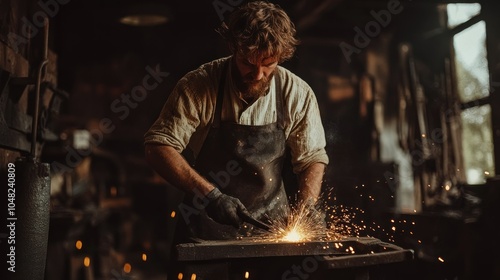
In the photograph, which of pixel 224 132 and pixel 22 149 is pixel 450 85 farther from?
pixel 22 149

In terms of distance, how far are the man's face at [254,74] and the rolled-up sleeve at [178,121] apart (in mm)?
279

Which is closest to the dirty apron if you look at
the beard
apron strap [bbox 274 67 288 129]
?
apron strap [bbox 274 67 288 129]

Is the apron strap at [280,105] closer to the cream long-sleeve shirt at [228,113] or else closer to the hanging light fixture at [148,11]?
the cream long-sleeve shirt at [228,113]

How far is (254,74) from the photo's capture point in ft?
11.0

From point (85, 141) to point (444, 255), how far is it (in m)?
5.94

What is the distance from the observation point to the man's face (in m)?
3.32

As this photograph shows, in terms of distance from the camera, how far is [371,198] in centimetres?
648

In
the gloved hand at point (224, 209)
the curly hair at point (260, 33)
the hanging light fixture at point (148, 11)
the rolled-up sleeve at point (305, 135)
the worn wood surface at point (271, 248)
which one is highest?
the hanging light fixture at point (148, 11)

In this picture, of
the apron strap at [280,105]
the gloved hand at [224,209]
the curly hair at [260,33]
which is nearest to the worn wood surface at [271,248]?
the gloved hand at [224,209]

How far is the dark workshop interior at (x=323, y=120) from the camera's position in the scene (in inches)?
148

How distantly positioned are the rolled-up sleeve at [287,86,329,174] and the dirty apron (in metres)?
0.08

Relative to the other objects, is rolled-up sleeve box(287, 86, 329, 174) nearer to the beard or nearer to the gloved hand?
the beard

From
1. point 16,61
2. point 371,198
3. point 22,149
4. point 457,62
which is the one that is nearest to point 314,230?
point 22,149

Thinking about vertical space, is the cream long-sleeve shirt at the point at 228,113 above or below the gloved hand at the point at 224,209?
above
